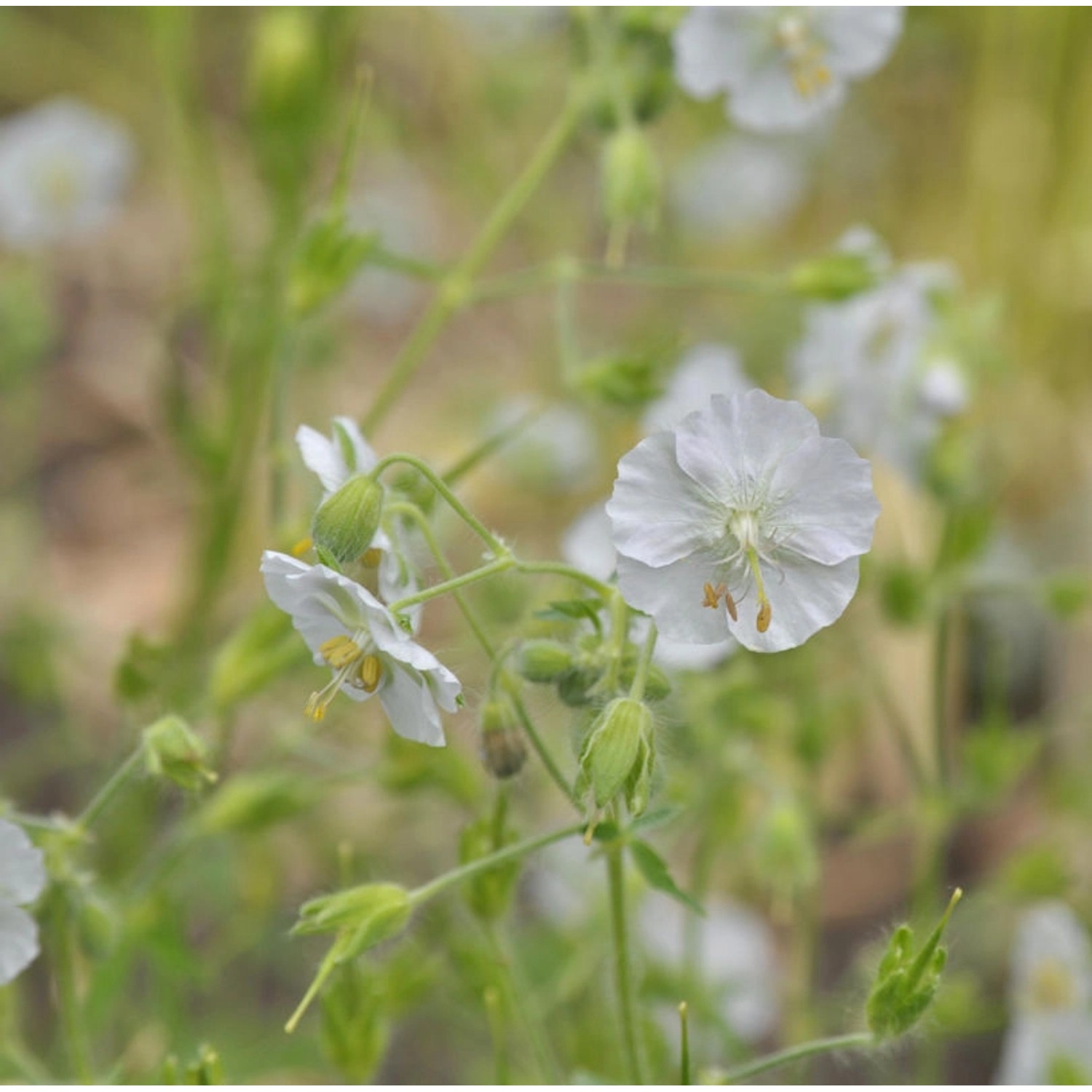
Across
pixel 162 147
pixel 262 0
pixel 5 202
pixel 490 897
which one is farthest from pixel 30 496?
pixel 490 897

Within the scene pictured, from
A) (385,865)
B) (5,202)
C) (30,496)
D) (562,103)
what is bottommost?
(385,865)

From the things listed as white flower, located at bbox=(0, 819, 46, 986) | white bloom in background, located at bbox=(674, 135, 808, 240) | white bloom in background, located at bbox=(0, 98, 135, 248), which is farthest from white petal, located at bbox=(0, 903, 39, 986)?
white bloom in background, located at bbox=(674, 135, 808, 240)

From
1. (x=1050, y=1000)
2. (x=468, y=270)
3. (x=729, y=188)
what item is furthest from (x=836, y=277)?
(x=729, y=188)

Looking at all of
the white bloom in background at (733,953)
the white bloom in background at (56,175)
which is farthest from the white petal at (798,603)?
the white bloom in background at (56,175)

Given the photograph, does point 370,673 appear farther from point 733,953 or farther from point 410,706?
point 733,953

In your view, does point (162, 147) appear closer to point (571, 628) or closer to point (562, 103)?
point (562, 103)

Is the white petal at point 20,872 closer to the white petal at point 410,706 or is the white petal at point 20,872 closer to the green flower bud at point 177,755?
the green flower bud at point 177,755
